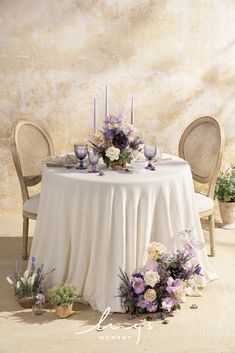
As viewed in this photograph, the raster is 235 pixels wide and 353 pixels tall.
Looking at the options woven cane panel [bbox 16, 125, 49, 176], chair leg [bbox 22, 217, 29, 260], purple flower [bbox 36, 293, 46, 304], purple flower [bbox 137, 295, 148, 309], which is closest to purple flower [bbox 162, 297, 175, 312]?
purple flower [bbox 137, 295, 148, 309]

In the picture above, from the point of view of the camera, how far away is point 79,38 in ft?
18.0

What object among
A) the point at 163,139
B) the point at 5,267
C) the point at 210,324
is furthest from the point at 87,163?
the point at 163,139

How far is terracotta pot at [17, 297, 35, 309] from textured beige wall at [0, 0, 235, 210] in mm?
2192

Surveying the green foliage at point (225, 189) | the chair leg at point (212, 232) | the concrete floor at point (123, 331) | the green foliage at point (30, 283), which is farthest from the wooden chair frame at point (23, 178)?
the green foliage at point (225, 189)

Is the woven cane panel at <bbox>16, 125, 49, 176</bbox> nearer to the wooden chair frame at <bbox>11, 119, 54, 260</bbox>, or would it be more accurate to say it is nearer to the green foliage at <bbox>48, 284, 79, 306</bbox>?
the wooden chair frame at <bbox>11, 119, 54, 260</bbox>

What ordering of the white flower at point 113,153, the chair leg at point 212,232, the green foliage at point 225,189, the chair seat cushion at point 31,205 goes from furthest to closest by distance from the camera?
the green foliage at point 225,189, the chair leg at point 212,232, the chair seat cushion at point 31,205, the white flower at point 113,153

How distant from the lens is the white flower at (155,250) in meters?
3.46

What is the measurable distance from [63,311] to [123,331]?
1.28 feet

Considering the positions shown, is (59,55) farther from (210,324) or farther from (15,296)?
(210,324)

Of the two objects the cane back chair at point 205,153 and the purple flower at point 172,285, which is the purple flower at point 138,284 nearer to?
the purple flower at point 172,285

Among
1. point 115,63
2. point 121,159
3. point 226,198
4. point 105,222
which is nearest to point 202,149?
point 226,198

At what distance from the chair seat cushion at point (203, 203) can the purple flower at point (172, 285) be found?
920 mm

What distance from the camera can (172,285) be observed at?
352 centimetres

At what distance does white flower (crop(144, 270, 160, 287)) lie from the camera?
3.46m
